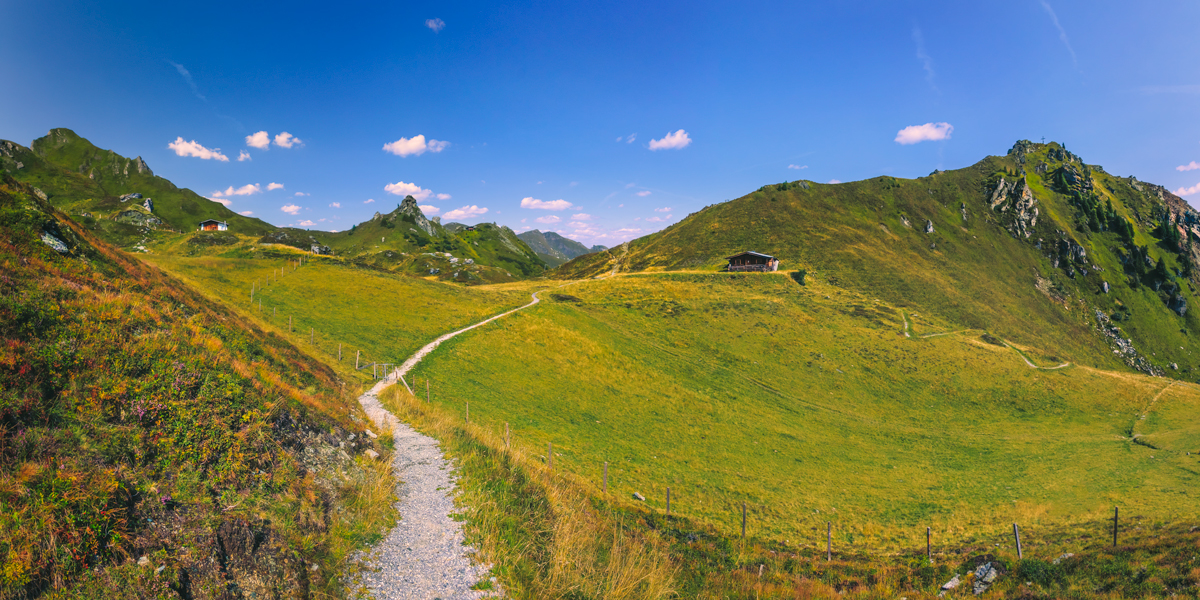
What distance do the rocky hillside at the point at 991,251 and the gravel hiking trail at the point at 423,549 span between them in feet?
314

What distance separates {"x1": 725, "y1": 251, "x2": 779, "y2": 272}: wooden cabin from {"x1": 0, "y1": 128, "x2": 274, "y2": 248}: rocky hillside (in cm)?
16697

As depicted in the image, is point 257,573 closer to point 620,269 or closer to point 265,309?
point 265,309

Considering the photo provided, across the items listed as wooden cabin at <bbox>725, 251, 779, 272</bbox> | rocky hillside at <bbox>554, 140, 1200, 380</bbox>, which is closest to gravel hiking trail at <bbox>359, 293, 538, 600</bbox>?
wooden cabin at <bbox>725, 251, 779, 272</bbox>

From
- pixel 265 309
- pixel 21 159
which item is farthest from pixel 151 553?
pixel 21 159

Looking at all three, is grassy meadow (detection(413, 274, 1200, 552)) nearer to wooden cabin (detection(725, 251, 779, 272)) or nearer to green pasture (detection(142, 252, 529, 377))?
green pasture (detection(142, 252, 529, 377))

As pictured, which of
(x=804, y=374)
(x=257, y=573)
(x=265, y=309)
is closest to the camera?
(x=257, y=573)

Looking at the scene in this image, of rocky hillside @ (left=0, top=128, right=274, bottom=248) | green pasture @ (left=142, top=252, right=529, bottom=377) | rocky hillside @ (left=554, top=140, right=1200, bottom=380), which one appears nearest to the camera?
green pasture @ (left=142, top=252, right=529, bottom=377)

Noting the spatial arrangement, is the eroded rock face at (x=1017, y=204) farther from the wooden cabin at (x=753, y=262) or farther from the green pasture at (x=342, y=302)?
the green pasture at (x=342, y=302)

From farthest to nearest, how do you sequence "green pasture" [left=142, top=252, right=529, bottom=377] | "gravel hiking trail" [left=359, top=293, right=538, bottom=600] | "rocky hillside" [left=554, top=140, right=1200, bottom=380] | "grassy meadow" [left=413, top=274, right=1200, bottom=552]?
1. "rocky hillside" [left=554, top=140, right=1200, bottom=380]
2. "green pasture" [left=142, top=252, right=529, bottom=377]
3. "grassy meadow" [left=413, top=274, right=1200, bottom=552]
4. "gravel hiking trail" [left=359, top=293, right=538, bottom=600]

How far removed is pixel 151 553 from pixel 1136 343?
184 m

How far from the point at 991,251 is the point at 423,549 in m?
172

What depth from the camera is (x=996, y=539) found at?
2297cm

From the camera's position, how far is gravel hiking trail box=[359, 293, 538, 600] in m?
8.19

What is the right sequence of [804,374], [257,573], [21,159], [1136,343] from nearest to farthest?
1. [257,573]
2. [804,374]
3. [1136,343]
4. [21,159]
